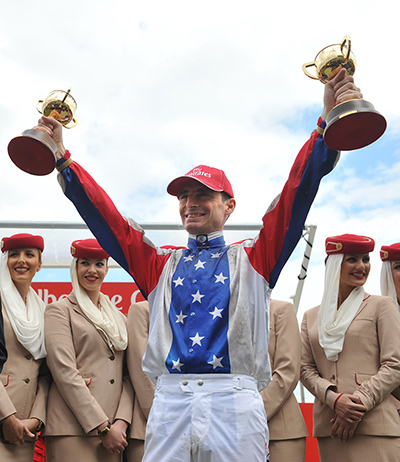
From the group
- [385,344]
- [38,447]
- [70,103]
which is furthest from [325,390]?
[70,103]

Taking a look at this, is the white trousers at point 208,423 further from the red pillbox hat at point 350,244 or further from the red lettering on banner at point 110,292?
the red lettering on banner at point 110,292

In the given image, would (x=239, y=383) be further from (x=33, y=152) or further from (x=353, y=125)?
(x=33, y=152)

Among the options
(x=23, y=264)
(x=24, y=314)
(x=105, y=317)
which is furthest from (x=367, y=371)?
(x=23, y=264)

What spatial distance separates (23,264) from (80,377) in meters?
1.12

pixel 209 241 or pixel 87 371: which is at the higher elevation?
pixel 209 241

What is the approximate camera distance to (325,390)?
4.36 m

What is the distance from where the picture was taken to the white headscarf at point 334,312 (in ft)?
14.8

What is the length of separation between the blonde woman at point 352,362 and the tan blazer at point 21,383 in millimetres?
2138

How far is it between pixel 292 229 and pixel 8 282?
9.20ft

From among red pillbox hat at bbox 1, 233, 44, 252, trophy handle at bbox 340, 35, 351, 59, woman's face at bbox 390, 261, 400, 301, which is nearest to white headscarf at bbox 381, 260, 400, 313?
woman's face at bbox 390, 261, 400, 301

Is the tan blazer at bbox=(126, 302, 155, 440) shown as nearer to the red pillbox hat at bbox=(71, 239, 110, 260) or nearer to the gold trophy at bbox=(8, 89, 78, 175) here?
Result: the red pillbox hat at bbox=(71, 239, 110, 260)

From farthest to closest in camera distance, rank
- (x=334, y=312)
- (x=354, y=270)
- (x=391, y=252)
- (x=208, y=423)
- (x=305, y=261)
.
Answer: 1. (x=305, y=261)
2. (x=391, y=252)
3. (x=354, y=270)
4. (x=334, y=312)
5. (x=208, y=423)

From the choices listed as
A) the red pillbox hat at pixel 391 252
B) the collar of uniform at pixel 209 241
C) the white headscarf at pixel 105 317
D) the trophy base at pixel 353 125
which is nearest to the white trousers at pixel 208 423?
the collar of uniform at pixel 209 241

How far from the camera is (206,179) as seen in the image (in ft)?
10.3
